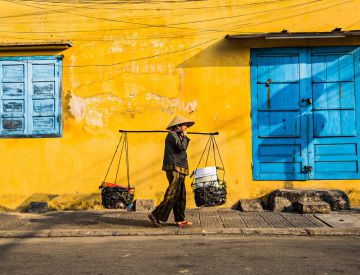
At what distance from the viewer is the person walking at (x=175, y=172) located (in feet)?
24.8

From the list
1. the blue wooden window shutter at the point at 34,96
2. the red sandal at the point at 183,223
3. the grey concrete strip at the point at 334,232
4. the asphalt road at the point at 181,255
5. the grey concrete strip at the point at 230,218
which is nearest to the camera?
the asphalt road at the point at 181,255

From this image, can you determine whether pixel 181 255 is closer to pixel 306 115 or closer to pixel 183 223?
pixel 183 223

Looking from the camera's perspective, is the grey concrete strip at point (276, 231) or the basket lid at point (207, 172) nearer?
the grey concrete strip at point (276, 231)

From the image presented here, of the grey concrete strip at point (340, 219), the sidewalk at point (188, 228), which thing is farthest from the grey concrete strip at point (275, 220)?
the grey concrete strip at point (340, 219)

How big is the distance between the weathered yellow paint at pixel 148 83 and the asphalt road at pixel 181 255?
9.57ft

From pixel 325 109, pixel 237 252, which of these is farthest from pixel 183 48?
pixel 237 252

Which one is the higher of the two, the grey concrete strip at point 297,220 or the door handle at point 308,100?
the door handle at point 308,100

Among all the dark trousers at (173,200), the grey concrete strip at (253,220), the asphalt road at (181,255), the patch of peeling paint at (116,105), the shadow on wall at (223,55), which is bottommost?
the asphalt road at (181,255)

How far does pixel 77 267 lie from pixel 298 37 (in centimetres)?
637

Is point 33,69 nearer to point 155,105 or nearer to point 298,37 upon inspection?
point 155,105

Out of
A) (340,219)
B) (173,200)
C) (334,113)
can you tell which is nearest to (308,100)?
(334,113)

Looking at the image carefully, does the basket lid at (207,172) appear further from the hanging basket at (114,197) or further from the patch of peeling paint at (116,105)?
the patch of peeling paint at (116,105)

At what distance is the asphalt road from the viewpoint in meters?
5.02

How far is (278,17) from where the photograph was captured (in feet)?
32.4
